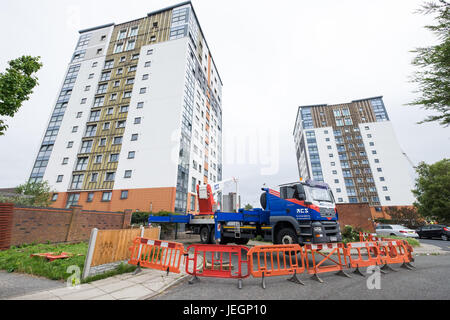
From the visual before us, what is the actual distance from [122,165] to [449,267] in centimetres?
2799

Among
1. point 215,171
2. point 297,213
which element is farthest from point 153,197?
point 297,213

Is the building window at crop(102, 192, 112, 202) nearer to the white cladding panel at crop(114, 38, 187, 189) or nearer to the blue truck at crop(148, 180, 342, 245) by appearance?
the white cladding panel at crop(114, 38, 187, 189)

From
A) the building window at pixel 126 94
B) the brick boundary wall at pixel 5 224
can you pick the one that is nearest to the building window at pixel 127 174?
the building window at pixel 126 94

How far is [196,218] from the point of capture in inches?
429

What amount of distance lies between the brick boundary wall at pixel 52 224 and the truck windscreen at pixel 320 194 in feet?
44.7

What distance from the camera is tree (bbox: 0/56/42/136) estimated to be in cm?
630

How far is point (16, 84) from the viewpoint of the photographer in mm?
6504

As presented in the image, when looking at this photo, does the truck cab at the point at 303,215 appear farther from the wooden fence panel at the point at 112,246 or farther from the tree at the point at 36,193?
the tree at the point at 36,193

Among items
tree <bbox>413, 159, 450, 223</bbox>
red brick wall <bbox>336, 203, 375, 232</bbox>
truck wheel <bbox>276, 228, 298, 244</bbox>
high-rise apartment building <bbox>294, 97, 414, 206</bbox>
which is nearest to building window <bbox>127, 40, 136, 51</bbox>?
truck wheel <bbox>276, 228, 298, 244</bbox>

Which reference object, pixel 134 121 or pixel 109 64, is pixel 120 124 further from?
pixel 109 64

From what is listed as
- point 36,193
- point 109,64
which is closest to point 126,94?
point 109,64

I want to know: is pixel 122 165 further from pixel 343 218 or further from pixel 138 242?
pixel 343 218

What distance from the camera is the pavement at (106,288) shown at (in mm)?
3600

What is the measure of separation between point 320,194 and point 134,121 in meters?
26.1
